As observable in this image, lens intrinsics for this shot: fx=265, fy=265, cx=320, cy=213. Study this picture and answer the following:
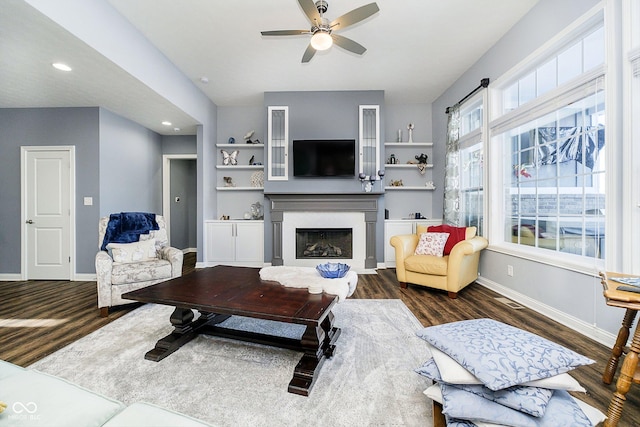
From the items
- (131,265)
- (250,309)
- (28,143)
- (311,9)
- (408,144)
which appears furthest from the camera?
(408,144)

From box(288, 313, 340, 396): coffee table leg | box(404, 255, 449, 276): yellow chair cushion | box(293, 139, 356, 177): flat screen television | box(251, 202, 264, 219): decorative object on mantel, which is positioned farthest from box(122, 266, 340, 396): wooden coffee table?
box(251, 202, 264, 219): decorative object on mantel

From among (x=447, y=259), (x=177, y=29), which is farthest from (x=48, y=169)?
(x=447, y=259)

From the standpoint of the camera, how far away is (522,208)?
3.05 m

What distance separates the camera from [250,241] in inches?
187

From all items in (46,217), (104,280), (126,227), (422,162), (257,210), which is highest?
(422,162)

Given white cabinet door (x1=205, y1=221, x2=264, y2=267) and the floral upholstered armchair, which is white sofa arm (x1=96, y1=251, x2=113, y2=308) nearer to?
the floral upholstered armchair

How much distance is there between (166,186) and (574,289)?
634 centimetres

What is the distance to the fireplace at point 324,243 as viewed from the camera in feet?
15.5

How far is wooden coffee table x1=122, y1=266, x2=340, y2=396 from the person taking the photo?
61.3 inches

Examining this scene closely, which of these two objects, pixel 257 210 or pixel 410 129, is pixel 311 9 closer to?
pixel 410 129

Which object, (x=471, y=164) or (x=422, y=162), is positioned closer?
(x=471, y=164)

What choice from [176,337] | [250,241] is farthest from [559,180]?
[250,241]

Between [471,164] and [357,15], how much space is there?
2.79m

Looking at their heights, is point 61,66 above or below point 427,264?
above
